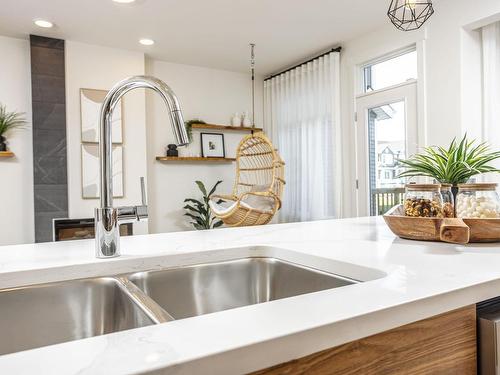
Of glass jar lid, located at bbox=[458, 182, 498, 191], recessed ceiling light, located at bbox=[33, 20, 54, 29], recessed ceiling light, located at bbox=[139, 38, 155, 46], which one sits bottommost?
glass jar lid, located at bbox=[458, 182, 498, 191]

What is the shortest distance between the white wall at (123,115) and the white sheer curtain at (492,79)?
3.36 metres

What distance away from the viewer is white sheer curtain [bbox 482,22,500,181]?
9.77 feet

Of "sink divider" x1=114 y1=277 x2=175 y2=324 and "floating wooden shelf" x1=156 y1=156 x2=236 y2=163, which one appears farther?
"floating wooden shelf" x1=156 y1=156 x2=236 y2=163

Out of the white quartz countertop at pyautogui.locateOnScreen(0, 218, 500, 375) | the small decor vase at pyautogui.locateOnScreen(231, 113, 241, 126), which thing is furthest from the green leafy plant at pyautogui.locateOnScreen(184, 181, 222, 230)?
the white quartz countertop at pyautogui.locateOnScreen(0, 218, 500, 375)

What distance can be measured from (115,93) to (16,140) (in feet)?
11.7

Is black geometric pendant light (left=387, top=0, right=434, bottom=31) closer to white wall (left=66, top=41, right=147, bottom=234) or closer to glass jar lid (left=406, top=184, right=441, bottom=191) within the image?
glass jar lid (left=406, top=184, right=441, bottom=191)

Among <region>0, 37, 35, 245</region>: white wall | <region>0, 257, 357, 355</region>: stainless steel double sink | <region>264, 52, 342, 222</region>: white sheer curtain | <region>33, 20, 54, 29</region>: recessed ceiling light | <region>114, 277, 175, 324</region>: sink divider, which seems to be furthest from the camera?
<region>264, 52, 342, 222</region>: white sheer curtain

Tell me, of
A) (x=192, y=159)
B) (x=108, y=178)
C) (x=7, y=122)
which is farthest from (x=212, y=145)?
(x=108, y=178)

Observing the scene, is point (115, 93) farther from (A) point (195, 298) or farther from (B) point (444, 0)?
(B) point (444, 0)

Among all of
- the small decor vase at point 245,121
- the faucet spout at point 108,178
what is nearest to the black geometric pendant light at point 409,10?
the faucet spout at point 108,178

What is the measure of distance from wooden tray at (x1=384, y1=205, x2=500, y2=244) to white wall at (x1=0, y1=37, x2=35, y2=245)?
3856mm

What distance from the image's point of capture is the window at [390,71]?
354 centimetres

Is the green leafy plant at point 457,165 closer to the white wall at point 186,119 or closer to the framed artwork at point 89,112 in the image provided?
the framed artwork at point 89,112

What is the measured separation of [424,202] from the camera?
3.52 feet
